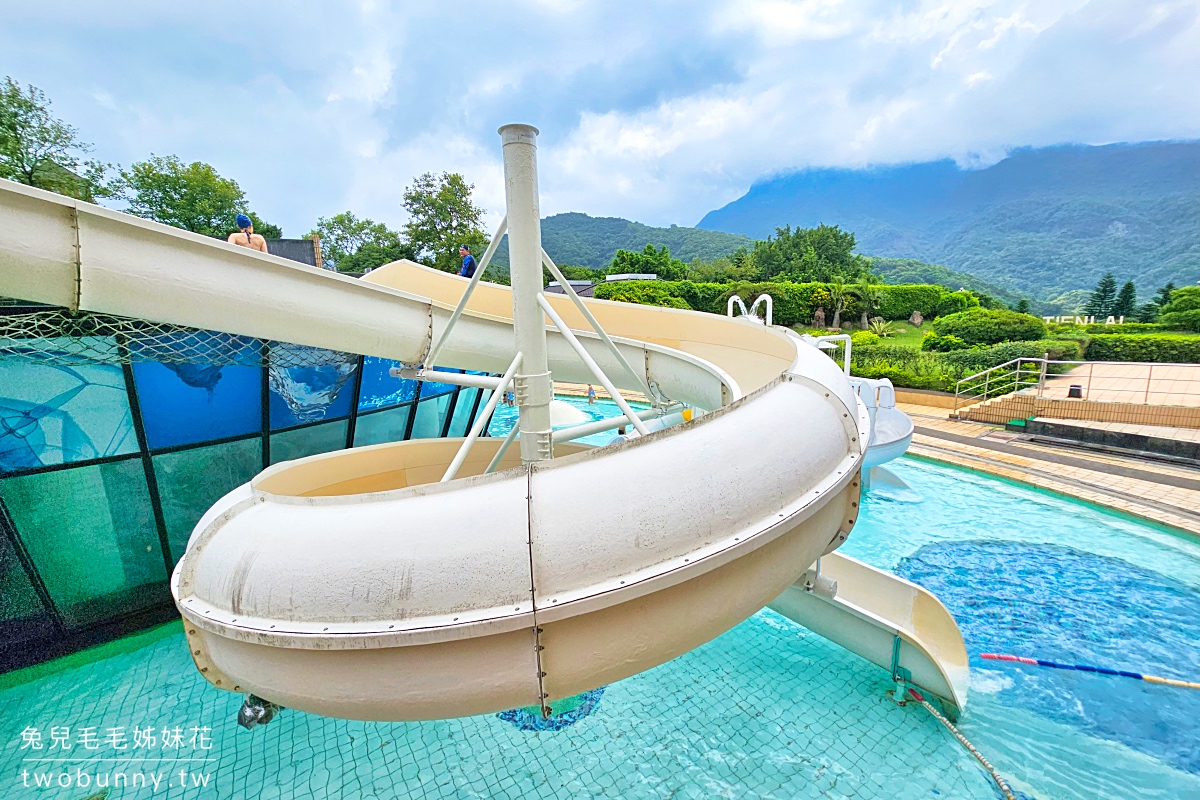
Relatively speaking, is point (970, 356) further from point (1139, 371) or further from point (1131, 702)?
point (1131, 702)

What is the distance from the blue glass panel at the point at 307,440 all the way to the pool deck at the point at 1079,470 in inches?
513

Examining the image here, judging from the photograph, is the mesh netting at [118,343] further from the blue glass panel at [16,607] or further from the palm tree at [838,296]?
the palm tree at [838,296]

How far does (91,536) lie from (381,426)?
367 centimetres

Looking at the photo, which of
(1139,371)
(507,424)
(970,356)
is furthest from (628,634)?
(1139,371)

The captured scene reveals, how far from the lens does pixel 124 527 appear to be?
6410 mm

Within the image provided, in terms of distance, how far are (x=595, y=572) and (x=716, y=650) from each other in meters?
5.11

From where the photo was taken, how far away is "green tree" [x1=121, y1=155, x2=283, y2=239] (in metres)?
34.8

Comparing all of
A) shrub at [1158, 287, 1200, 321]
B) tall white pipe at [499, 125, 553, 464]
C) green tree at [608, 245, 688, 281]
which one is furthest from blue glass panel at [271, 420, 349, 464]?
green tree at [608, 245, 688, 281]

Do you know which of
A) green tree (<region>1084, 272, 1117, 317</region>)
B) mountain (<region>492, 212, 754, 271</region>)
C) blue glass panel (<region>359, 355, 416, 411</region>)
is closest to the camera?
blue glass panel (<region>359, 355, 416, 411</region>)

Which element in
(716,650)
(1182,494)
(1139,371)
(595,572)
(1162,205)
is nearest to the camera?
(595,572)

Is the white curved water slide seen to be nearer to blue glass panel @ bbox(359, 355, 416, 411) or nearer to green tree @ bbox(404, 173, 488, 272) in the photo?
blue glass panel @ bbox(359, 355, 416, 411)

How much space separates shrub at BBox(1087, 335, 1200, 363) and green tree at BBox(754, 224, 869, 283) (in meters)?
26.6

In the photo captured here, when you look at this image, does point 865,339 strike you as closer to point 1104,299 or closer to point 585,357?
point 585,357

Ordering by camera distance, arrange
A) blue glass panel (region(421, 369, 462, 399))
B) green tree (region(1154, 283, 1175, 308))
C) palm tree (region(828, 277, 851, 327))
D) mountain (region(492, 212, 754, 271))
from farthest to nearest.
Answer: mountain (region(492, 212, 754, 271)) < palm tree (region(828, 277, 851, 327)) < green tree (region(1154, 283, 1175, 308)) < blue glass panel (region(421, 369, 462, 399))
